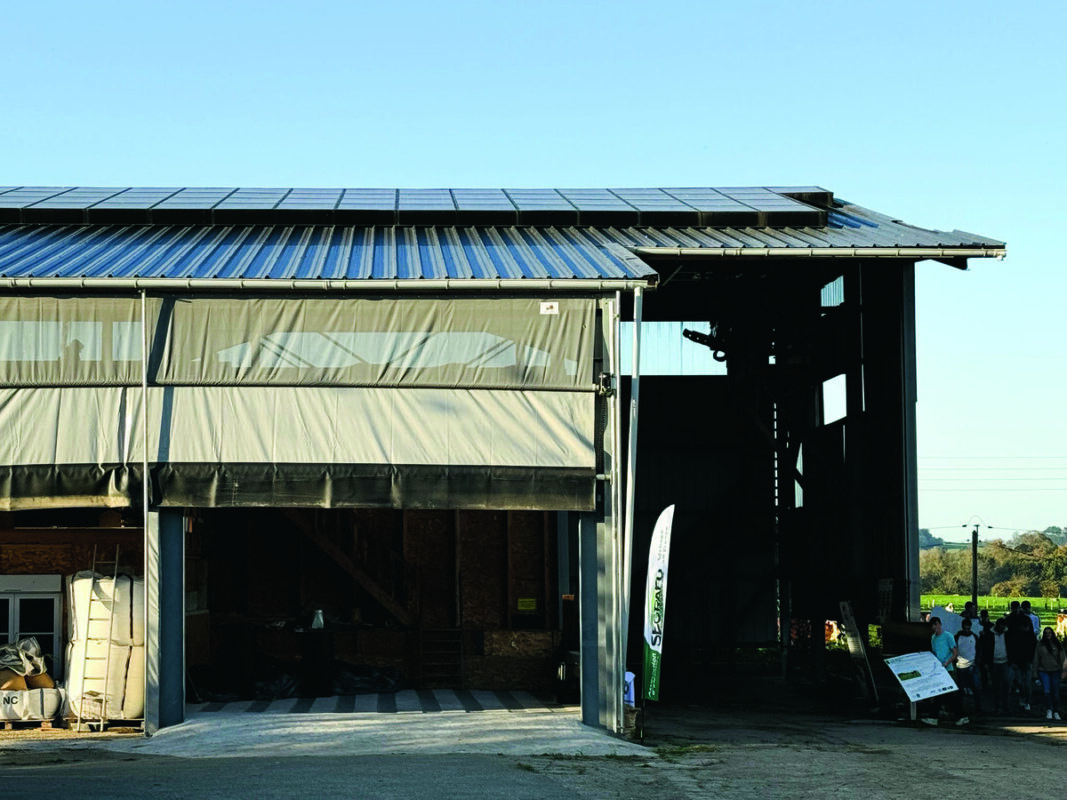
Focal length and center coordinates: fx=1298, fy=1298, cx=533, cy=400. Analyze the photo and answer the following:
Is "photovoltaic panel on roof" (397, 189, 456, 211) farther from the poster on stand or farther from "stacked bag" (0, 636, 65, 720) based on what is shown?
the poster on stand

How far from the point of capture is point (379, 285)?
1812 centimetres

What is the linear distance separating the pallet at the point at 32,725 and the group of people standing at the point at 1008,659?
13622mm

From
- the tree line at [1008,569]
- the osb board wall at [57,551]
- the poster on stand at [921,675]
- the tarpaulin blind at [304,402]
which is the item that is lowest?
the tree line at [1008,569]

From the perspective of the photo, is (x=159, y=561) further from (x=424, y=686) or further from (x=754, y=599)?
(x=754, y=599)

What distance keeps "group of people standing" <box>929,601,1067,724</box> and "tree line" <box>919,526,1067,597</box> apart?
81.9 m

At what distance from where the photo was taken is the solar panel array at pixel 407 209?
2339 cm

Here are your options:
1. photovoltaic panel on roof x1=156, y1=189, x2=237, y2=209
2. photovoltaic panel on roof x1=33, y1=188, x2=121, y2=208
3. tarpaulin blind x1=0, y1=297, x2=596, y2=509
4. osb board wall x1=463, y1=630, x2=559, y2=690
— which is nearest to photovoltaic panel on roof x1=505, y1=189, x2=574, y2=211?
photovoltaic panel on roof x1=156, y1=189, x2=237, y2=209

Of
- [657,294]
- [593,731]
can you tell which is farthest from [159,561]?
[657,294]

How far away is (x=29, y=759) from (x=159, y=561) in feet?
10.4

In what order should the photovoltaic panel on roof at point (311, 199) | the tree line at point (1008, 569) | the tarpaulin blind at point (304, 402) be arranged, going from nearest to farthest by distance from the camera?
the tarpaulin blind at point (304, 402) < the photovoltaic panel on roof at point (311, 199) < the tree line at point (1008, 569)

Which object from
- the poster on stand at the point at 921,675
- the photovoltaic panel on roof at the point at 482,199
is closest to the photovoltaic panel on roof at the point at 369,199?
the photovoltaic panel on roof at the point at 482,199

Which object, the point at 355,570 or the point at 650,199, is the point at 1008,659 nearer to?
the point at 650,199

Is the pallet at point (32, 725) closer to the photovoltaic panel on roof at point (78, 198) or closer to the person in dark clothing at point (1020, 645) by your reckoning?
the photovoltaic panel on roof at point (78, 198)

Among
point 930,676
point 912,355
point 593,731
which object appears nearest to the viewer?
point 593,731
